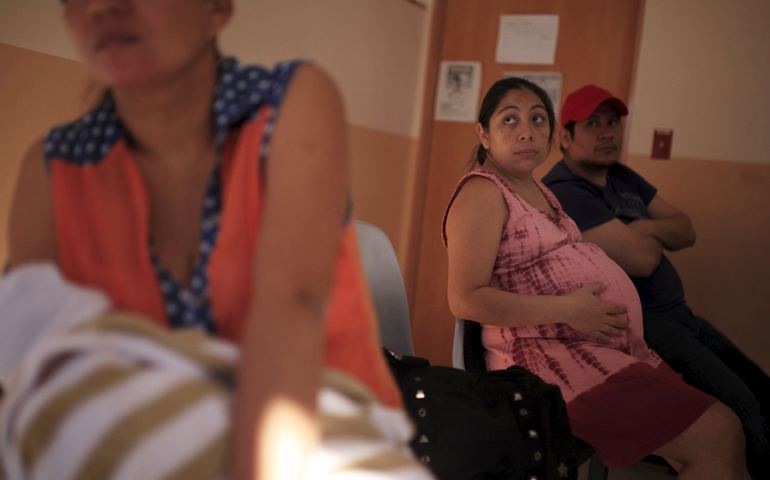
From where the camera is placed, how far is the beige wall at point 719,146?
2.10 m

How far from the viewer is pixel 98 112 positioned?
54 centimetres

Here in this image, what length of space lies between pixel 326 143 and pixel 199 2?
0.17m

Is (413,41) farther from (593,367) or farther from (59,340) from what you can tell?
(59,340)

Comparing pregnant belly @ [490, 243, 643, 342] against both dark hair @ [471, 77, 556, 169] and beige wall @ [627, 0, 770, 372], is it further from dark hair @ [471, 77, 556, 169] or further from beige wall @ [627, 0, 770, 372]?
beige wall @ [627, 0, 770, 372]

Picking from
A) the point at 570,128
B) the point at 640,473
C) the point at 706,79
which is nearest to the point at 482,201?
the point at 570,128

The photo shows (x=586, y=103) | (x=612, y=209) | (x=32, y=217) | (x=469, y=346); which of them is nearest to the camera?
(x=32, y=217)

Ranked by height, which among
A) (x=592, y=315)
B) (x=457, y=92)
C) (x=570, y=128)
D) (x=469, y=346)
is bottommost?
(x=469, y=346)

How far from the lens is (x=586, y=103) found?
1.65 meters

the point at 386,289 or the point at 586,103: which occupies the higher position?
the point at 586,103

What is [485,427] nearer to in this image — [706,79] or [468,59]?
[706,79]

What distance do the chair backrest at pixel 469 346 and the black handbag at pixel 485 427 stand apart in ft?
1.07

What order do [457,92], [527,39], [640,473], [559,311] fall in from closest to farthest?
[559,311], [640,473], [527,39], [457,92]

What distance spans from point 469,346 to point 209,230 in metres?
0.87

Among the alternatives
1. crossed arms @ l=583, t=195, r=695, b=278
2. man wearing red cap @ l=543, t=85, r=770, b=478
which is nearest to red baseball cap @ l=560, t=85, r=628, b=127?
man wearing red cap @ l=543, t=85, r=770, b=478
